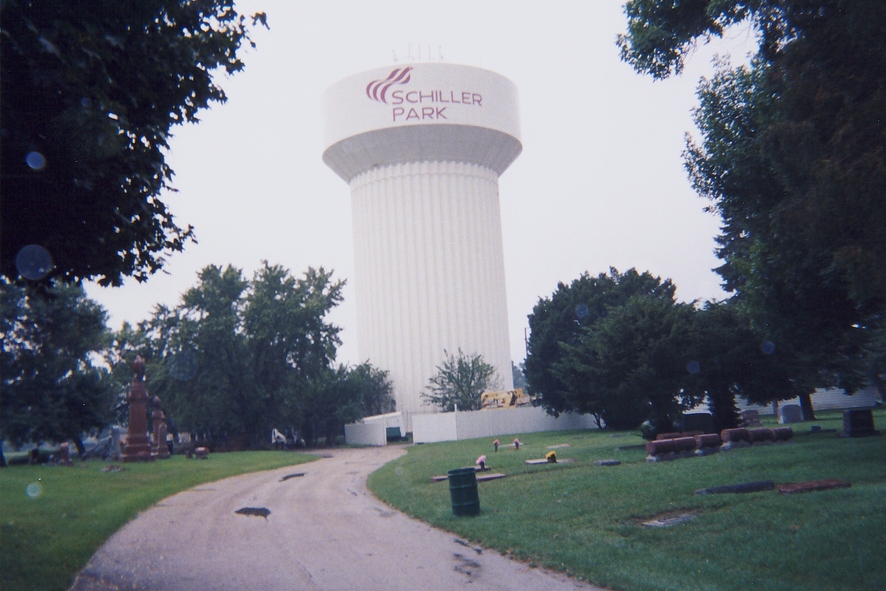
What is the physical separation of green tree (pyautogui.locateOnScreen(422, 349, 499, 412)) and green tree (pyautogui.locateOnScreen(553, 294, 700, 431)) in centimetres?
2852

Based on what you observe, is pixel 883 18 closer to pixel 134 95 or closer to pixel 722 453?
pixel 134 95

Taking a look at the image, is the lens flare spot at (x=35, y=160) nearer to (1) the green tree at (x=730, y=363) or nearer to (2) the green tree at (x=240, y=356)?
(1) the green tree at (x=730, y=363)

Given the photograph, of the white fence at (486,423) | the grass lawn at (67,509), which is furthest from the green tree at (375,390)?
the grass lawn at (67,509)

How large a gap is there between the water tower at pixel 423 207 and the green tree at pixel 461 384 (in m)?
4.89

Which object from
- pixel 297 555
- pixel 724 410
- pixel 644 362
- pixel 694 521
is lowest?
pixel 297 555

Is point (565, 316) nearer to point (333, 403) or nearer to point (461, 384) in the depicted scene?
point (461, 384)

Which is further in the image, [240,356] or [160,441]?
[240,356]

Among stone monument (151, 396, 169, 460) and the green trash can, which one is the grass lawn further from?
stone monument (151, 396, 169, 460)

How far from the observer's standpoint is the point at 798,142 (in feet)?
37.1

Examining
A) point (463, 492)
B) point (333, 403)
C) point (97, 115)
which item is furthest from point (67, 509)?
point (333, 403)

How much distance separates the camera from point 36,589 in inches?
358

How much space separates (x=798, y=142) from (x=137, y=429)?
34525 millimetres

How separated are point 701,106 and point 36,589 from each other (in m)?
16.3

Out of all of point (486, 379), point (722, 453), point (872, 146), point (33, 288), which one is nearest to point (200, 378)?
point (486, 379)
